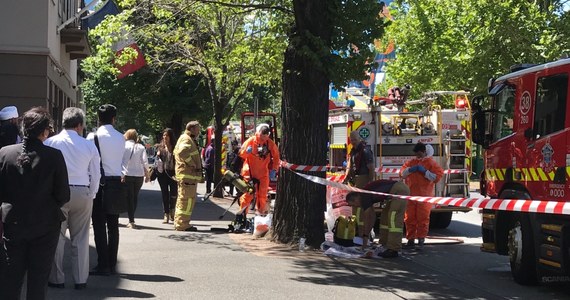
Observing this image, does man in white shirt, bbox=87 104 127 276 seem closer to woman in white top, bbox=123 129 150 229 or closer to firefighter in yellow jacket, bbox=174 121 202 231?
woman in white top, bbox=123 129 150 229

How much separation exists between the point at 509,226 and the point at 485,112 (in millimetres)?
1584

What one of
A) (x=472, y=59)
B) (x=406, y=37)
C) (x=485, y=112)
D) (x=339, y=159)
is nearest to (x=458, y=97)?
(x=339, y=159)

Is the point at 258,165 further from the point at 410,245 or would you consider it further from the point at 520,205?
the point at 520,205

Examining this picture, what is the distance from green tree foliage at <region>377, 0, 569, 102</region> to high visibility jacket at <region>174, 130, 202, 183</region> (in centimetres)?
1234

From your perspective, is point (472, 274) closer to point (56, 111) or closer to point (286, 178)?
point (286, 178)

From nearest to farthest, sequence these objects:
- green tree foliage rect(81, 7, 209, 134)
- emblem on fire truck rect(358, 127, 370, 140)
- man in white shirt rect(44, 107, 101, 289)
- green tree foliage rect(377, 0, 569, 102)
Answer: man in white shirt rect(44, 107, 101, 289)
emblem on fire truck rect(358, 127, 370, 140)
green tree foliage rect(377, 0, 569, 102)
green tree foliage rect(81, 7, 209, 134)

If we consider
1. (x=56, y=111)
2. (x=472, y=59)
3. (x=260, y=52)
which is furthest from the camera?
(x=472, y=59)

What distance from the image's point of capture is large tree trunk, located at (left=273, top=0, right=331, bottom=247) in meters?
11.1

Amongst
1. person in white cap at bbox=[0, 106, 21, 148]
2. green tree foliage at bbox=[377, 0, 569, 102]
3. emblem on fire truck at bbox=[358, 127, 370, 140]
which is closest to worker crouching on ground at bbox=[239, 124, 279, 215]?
emblem on fire truck at bbox=[358, 127, 370, 140]

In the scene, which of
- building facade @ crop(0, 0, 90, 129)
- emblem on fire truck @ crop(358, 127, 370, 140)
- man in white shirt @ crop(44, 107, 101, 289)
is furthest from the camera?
building facade @ crop(0, 0, 90, 129)

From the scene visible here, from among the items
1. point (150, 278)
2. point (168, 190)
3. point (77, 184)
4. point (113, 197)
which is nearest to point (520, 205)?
point (150, 278)

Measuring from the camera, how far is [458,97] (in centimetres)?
1535

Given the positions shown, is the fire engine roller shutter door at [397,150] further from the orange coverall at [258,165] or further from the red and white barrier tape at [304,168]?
the red and white barrier tape at [304,168]

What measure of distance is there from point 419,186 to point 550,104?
375 centimetres
